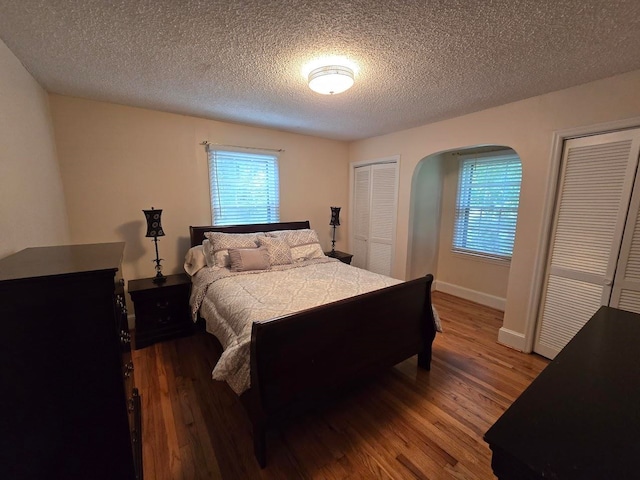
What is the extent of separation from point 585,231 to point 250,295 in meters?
2.80

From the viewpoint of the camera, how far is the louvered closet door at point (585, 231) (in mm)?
1969

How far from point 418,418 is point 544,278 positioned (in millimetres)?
1783

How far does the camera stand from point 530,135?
2373 millimetres

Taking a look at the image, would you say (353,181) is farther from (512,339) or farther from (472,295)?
(512,339)

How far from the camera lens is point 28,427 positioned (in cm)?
97

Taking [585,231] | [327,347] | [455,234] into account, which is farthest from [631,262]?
[327,347]

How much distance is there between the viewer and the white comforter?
1.51 meters

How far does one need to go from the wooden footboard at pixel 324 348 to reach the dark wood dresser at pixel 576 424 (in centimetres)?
99

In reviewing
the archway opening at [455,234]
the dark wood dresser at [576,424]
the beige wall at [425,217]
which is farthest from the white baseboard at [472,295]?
the dark wood dresser at [576,424]

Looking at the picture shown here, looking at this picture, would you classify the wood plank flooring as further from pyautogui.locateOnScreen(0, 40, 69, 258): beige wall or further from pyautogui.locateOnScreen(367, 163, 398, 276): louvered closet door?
pyautogui.locateOnScreen(367, 163, 398, 276): louvered closet door

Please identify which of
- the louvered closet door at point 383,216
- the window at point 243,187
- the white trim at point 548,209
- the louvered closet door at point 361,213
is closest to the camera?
the white trim at point 548,209

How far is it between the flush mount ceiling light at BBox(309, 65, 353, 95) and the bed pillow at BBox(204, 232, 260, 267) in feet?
5.79

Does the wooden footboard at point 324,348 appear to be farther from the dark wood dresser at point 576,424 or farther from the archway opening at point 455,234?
the archway opening at point 455,234

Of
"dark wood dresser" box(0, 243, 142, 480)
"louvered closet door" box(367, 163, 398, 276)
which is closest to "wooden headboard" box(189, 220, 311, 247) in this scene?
"louvered closet door" box(367, 163, 398, 276)
